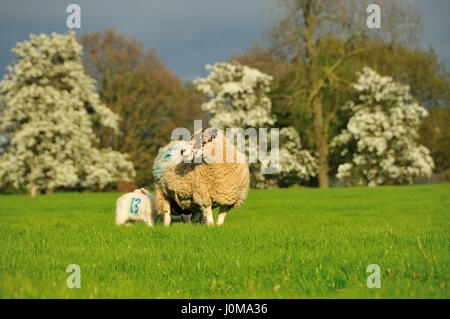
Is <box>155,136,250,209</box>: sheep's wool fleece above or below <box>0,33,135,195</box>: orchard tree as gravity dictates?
below

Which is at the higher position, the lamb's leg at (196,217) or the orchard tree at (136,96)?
the orchard tree at (136,96)

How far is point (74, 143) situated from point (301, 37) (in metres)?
16.9

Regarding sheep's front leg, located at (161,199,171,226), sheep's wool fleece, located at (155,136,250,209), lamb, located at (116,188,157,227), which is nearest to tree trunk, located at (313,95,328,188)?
lamb, located at (116,188,157,227)

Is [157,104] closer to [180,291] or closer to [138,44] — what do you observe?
[138,44]

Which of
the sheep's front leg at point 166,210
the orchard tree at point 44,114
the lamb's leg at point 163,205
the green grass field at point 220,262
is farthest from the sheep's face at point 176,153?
the orchard tree at point 44,114

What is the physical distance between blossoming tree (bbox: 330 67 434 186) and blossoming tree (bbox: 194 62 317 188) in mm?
3554

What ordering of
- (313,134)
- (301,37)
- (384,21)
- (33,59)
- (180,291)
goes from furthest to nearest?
(313,134)
(301,37)
(384,21)
(33,59)
(180,291)

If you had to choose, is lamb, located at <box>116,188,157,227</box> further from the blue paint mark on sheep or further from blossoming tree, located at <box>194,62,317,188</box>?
blossoming tree, located at <box>194,62,317,188</box>

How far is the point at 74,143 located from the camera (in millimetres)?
26453

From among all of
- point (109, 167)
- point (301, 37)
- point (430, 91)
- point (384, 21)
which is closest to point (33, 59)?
point (109, 167)

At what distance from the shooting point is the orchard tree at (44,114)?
25.2m

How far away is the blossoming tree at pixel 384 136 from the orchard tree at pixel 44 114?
18.1m

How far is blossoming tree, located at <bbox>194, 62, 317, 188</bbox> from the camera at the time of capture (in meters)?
30.4

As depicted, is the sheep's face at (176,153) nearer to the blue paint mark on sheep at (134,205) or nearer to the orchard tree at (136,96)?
the blue paint mark on sheep at (134,205)
